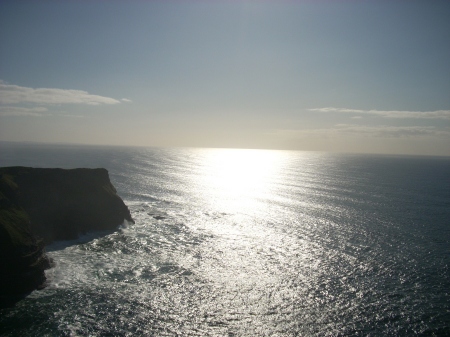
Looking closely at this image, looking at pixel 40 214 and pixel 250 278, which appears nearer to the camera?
pixel 250 278

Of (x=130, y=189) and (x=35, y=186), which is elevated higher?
(x=35, y=186)

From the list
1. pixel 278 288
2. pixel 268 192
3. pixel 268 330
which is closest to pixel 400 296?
pixel 278 288

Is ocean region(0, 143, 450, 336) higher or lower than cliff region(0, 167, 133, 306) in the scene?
lower

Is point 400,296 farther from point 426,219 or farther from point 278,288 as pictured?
point 426,219

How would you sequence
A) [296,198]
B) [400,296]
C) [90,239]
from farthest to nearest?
[296,198] < [90,239] < [400,296]

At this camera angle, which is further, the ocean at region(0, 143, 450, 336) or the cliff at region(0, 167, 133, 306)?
the cliff at region(0, 167, 133, 306)

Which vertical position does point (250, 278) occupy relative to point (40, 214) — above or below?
below

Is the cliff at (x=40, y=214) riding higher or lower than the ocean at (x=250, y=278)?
higher

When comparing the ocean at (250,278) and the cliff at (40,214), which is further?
the cliff at (40,214)
